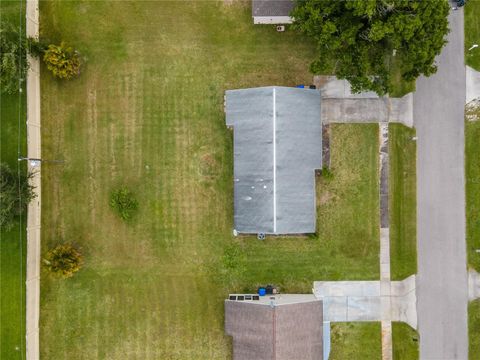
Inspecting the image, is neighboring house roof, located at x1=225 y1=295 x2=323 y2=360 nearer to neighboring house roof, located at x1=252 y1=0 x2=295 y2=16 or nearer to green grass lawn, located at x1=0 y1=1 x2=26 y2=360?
green grass lawn, located at x1=0 y1=1 x2=26 y2=360

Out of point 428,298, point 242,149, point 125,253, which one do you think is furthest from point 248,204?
point 428,298

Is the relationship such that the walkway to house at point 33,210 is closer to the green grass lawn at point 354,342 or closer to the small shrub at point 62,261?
the small shrub at point 62,261

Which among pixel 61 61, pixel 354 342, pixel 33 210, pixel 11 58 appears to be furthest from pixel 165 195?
pixel 354 342

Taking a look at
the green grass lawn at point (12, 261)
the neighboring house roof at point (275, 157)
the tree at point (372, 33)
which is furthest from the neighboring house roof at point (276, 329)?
the tree at point (372, 33)

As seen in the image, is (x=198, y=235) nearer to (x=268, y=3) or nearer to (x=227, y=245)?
(x=227, y=245)

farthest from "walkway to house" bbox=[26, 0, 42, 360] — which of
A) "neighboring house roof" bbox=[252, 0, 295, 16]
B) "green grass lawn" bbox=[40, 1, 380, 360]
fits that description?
"neighboring house roof" bbox=[252, 0, 295, 16]

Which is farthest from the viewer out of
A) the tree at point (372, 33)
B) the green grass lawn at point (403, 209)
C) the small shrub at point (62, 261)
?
the green grass lawn at point (403, 209)
